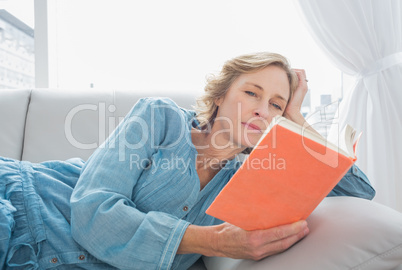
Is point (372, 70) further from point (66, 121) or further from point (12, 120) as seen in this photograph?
point (12, 120)

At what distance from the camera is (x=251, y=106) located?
3.88ft

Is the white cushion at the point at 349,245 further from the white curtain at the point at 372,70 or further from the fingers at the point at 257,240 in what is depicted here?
the white curtain at the point at 372,70

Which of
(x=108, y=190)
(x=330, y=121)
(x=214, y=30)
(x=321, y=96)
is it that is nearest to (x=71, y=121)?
(x=108, y=190)

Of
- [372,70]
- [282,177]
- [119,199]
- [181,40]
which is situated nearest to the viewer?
[282,177]

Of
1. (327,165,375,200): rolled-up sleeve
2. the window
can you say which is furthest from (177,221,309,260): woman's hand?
the window

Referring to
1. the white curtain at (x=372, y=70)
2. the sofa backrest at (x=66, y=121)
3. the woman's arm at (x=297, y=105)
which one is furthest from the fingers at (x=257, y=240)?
the white curtain at (x=372, y=70)

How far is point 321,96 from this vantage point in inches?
97.4

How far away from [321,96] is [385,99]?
69 cm

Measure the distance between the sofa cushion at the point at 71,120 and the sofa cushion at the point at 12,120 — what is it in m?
0.04

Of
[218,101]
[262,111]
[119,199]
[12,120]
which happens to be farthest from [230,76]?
[12,120]

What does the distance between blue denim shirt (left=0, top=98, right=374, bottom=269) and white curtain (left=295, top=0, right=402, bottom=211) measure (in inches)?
31.8

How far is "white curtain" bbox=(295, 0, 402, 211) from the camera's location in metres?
1.78

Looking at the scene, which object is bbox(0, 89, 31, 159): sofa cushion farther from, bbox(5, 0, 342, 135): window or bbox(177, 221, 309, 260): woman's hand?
bbox(177, 221, 309, 260): woman's hand

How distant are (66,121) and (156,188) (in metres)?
0.82
